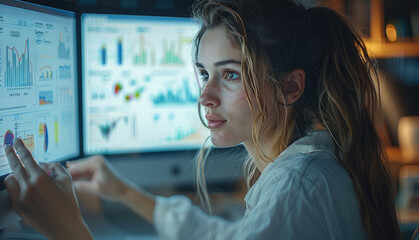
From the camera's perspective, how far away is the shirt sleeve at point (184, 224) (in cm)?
113

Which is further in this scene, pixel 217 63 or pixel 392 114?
pixel 392 114

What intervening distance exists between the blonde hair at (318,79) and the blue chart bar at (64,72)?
323 millimetres

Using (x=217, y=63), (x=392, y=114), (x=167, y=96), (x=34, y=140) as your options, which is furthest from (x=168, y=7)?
(x=392, y=114)

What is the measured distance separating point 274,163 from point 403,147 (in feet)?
4.89

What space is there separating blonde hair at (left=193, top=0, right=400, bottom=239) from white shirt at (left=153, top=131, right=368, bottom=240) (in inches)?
1.7

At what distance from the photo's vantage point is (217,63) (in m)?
0.84

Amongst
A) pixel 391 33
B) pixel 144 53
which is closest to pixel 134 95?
pixel 144 53

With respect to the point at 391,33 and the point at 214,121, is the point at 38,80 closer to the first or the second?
the point at 214,121

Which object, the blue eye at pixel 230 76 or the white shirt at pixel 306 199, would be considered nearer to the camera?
the white shirt at pixel 306 199

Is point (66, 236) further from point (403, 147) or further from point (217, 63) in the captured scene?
point (403, 147)

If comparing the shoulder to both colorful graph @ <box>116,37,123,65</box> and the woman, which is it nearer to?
the woman

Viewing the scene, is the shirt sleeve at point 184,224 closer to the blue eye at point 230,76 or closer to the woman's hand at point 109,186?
the woman's hand at point 109,186

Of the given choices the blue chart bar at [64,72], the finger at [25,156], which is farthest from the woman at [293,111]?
the blue chart bar at [64,72]

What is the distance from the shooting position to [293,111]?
90 centimetres
